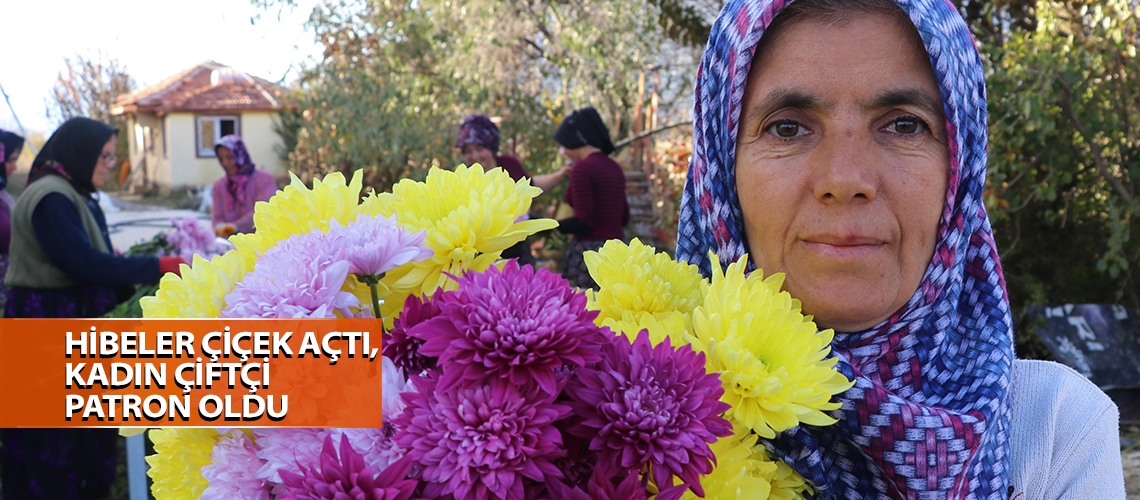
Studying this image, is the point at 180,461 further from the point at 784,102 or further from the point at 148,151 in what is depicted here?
the point at 148,151

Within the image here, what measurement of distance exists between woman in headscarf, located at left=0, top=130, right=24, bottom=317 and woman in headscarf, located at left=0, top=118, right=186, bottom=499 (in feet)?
1.72

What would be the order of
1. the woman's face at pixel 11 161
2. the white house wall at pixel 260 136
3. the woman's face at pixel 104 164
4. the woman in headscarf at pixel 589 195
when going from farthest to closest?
the white house wall at pixel 260 136
the woman's face at pixel 11 161
the woman in headscarf at pixel 589 195
the woman's face at pixel 104 164

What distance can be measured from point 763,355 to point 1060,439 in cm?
72

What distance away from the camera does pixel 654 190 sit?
439 inches

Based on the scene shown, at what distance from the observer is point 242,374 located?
87 centimetres

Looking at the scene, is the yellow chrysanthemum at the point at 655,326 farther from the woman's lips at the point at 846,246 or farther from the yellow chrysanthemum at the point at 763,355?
the woman's lips at the point at 846,246

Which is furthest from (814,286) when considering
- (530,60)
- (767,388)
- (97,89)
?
(97,89)

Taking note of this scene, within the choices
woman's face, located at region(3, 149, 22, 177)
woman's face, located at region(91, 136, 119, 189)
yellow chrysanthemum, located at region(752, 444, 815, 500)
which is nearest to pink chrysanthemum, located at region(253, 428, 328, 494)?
yellow chrysanthemum, located at region(752, 444, 815, 500)

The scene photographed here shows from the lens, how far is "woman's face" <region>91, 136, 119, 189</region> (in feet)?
14.2

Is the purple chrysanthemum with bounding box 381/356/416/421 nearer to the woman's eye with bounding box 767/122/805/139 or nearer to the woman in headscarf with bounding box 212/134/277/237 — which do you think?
the woman's eye with bounding box 767/122/805/139

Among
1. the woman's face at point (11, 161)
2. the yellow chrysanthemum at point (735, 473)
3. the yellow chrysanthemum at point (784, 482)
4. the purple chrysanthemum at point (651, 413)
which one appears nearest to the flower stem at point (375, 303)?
the purple chrysanthemum at point (651, 413)

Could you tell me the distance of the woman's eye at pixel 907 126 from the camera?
1.19 metres

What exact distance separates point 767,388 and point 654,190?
33.9ft

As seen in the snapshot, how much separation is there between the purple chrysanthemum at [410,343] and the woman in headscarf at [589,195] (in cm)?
498
